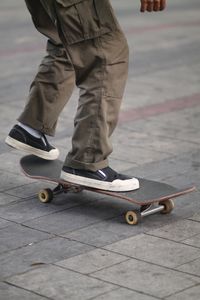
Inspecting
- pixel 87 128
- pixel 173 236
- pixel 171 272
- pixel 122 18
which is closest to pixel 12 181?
pixel 87 128

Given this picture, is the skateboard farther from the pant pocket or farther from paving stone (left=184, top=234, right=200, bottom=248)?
the pant pocket

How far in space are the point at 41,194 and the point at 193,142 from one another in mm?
1713

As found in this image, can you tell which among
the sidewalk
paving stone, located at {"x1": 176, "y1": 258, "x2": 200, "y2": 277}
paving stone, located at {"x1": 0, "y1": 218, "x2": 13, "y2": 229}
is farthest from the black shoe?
paving stone, located at {"x1": 176, "y1": 258, "x2": 200, "y2": 277}

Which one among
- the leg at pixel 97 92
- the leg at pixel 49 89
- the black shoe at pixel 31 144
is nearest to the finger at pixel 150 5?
the leg at pixel 97 92

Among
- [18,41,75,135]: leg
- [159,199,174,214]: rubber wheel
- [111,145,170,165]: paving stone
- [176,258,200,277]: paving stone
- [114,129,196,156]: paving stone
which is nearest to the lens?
[176,258,200,277]: paving stone

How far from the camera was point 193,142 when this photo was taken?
6984mm

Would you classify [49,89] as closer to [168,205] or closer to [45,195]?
[45,195]

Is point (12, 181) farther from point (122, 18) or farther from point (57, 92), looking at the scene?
point (122, 18)

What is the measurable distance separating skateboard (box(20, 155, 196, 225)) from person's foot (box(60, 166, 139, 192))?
3 cm

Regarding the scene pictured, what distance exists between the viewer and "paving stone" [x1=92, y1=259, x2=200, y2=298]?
14.1 ft

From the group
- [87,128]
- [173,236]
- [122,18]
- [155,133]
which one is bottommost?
[122,18]

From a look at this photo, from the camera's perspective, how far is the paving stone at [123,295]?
4.20m

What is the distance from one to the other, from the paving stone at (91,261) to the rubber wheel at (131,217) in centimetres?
44

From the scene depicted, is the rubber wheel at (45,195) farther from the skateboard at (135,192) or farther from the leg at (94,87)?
the leg at (94,87)
